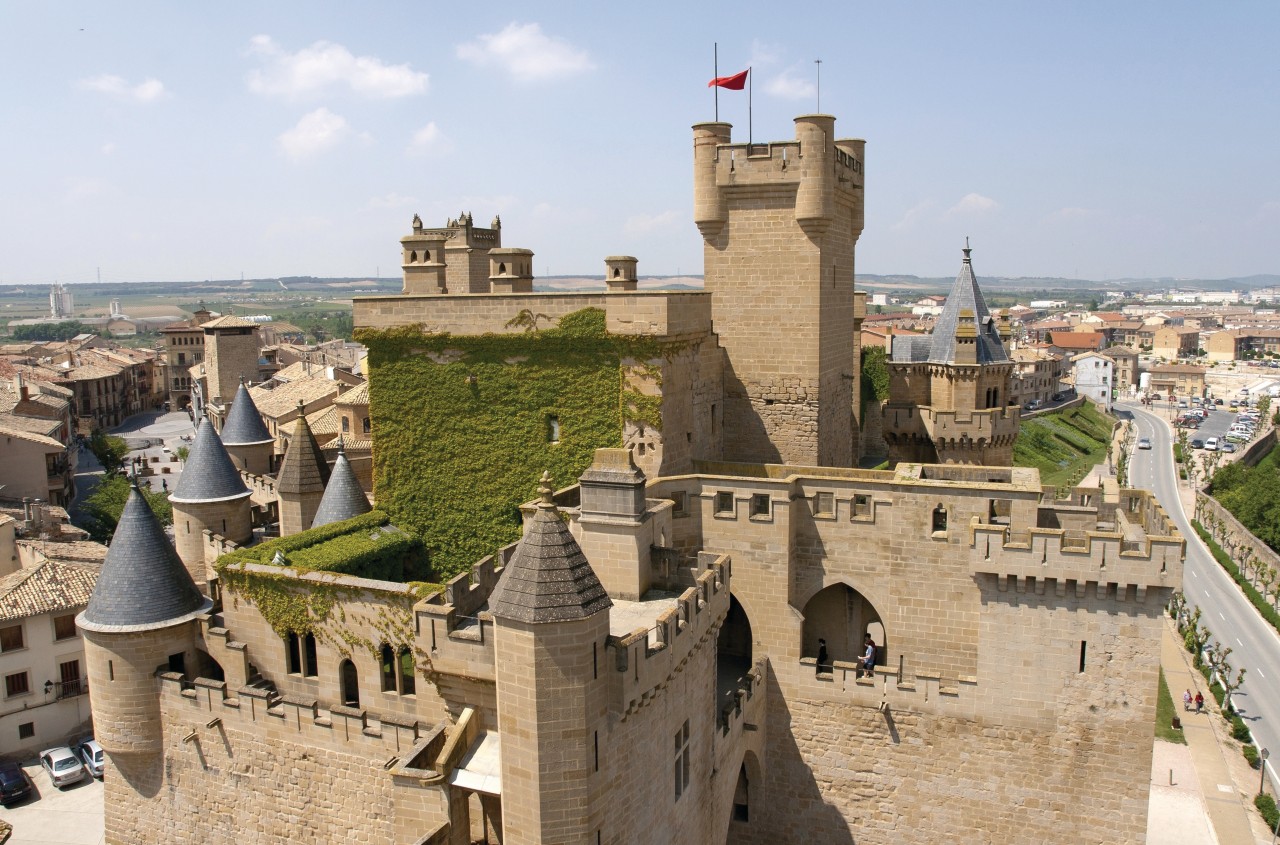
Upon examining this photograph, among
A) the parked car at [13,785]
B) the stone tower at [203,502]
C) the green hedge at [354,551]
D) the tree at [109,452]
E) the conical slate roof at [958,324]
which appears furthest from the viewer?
the tree at [109,452]

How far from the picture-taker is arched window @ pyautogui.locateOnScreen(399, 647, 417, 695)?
20.7m

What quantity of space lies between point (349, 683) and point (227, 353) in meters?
63.2

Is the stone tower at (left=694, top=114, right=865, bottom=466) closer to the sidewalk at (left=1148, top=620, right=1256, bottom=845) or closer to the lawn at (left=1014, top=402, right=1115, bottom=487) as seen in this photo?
the sidewalk at (left=1148, top=620, right=1256, bottom=845)

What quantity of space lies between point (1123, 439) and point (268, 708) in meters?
115

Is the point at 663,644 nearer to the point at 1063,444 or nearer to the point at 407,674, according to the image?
the point at 407,674

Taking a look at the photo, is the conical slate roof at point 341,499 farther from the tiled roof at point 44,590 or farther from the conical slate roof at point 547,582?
the conical slate roof at point 547,582

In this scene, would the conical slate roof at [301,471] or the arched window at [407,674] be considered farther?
the conical slate roof at [301,471]

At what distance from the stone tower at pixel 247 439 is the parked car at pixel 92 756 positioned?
34.7ft

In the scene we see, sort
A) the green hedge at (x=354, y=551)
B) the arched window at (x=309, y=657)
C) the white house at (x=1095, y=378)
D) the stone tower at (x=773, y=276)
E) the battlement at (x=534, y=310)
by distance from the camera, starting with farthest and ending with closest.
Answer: the white house at (x=1095, y=378) → the stone tower at (x=773, y=276) → the battlement at (x=534, y=310) → the green hedge at (x=354, y=551) → the arched window at (x=309, y=657)

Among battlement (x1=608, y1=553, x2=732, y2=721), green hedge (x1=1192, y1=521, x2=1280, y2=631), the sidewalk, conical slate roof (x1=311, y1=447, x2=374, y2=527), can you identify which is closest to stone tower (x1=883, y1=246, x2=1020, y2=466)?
the sidewalk

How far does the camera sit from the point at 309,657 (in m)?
22.5

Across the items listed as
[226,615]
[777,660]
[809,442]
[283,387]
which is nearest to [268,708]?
[226,615]

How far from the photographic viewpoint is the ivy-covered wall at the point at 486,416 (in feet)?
78.1

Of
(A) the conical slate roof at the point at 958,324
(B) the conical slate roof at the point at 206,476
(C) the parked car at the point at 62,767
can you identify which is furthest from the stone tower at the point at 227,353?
(A) the conical slate roof at the point at 958,324
